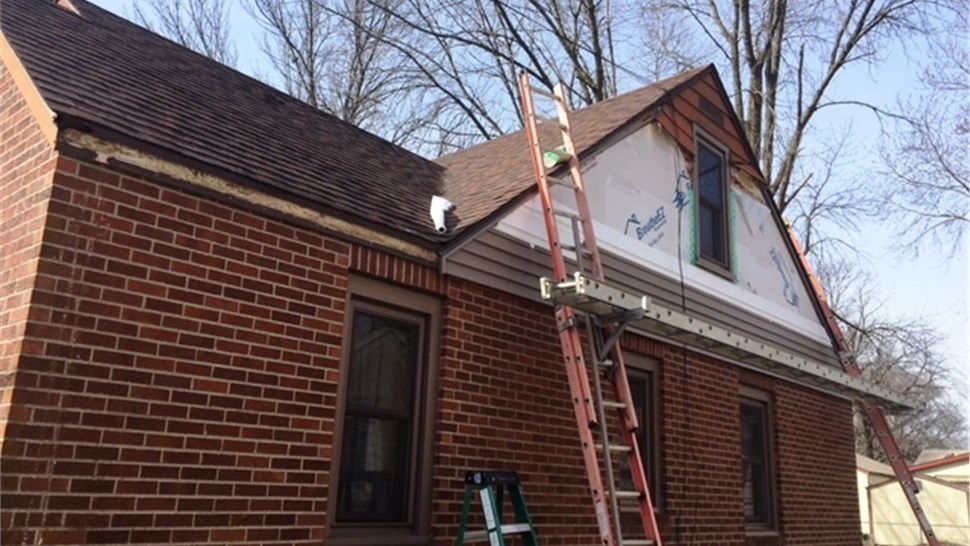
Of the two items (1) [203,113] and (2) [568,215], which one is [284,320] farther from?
(2) [568,215]

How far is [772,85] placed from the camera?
1852 cm

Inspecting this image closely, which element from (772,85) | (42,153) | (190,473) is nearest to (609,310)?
(190,473)

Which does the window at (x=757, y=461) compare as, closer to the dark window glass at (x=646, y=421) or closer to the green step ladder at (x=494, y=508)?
the dark window glass at (x=646, y=421)

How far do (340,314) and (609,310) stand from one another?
171 cm

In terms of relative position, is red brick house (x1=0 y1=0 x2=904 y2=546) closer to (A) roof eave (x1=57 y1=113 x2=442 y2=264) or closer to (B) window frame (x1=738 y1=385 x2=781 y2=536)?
(A) roof eave (x1=57 y1=113 x2=442 y2=264)

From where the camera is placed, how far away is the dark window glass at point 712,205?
8906 mm

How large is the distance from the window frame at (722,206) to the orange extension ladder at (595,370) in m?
2.49

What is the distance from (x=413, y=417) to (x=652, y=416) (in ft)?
9.11

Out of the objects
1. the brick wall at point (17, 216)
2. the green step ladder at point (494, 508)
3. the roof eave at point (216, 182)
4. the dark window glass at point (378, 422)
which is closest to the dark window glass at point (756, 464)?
the green step ladder at point (494, 508)

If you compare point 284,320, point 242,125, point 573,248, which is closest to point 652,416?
point 573,248

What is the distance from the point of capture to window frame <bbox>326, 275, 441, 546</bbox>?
488cm

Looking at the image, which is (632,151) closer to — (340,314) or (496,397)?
(496,397)

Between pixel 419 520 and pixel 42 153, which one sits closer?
pixel 42 153

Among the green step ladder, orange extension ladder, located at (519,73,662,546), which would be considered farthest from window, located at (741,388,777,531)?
the green step ladder
